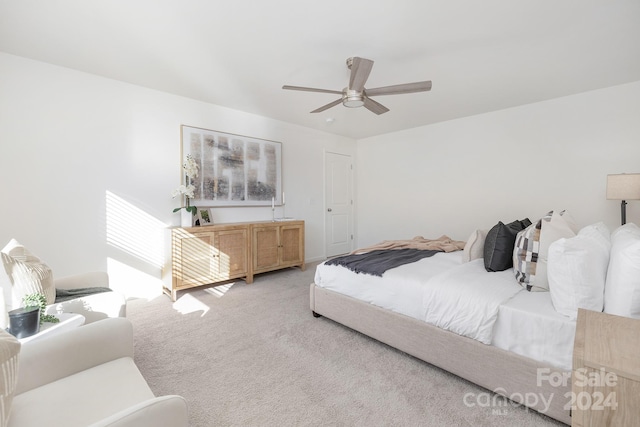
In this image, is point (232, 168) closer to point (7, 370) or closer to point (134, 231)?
point (134, 231)

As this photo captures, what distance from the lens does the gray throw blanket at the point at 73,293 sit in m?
1.89

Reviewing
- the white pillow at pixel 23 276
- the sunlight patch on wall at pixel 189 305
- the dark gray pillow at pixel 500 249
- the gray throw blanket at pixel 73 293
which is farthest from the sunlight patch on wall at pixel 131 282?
the dark gray pillow at pixel 500 249

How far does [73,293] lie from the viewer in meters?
1.98

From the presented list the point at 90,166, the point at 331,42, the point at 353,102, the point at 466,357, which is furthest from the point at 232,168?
the point at 466,357

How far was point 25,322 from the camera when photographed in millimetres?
1252

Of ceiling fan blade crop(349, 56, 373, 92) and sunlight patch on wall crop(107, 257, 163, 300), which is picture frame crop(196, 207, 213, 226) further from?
ceiling fan blade crop(349, 56, 373, 92)

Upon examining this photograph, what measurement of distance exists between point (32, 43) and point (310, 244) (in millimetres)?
4250

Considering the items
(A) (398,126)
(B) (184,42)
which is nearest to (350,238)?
(A) (398,126)

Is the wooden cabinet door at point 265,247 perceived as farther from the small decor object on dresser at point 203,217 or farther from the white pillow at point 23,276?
the white pillow at point 23,276

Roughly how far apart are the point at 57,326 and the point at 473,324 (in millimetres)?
2307

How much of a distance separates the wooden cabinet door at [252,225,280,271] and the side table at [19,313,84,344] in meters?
2.50

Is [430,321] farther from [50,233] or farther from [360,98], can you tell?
[50,233]

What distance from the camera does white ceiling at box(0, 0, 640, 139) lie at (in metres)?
2.01

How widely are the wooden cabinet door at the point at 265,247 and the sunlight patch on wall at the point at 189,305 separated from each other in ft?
3.07
